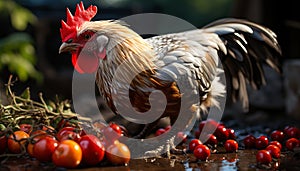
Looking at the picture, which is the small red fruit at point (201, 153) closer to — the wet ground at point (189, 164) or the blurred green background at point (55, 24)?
the wet ground at point (189, 164)

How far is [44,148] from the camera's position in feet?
6.49

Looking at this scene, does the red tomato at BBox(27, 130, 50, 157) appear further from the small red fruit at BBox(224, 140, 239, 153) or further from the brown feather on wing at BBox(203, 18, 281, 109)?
the brown feather on wing at BBox(203, 18, 281, 109)

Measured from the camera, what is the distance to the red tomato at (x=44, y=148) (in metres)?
1.98

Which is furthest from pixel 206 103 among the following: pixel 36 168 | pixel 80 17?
pixel 36 168

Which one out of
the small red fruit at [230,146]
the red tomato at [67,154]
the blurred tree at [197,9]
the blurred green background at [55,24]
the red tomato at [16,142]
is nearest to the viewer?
the red tomato at [67,154]

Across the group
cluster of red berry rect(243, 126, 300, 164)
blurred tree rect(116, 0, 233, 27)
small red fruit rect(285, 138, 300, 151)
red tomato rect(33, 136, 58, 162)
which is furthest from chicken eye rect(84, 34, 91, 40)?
blurred tree rect(116, 0, 233, 27)

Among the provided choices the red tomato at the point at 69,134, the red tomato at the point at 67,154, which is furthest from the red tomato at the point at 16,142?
the red tomato at the point at 67,154

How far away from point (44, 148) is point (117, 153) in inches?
12.2

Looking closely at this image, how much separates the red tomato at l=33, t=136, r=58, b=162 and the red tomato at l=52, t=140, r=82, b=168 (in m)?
0.08

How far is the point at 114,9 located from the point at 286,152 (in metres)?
6.85

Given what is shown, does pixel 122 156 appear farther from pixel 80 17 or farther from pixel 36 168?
pixel 80 17

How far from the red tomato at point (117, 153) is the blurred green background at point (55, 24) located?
1.18 m

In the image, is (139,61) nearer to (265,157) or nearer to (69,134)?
(69,134)

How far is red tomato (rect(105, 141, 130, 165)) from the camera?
199 centimetres
